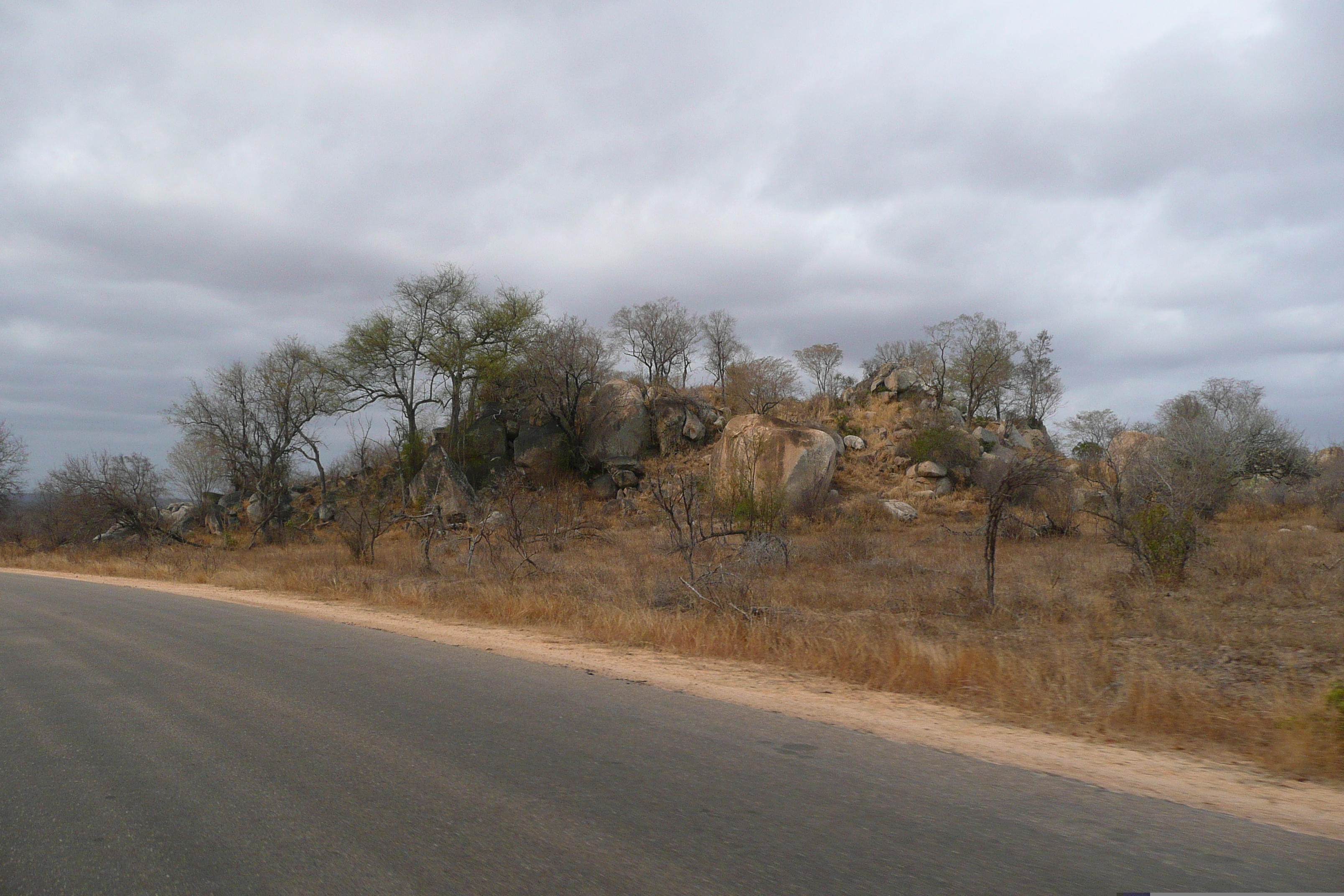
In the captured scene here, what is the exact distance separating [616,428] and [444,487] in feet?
29.7

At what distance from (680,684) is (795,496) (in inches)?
908

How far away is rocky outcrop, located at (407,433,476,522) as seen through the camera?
35.5 meters

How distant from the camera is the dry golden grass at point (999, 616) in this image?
6449mm

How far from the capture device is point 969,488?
33.2 m

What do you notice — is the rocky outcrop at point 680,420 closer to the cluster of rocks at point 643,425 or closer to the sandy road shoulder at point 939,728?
the cluster of rocks at point 643,425

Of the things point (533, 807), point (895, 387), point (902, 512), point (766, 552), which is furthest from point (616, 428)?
point (533, 807)

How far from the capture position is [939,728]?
244 inches

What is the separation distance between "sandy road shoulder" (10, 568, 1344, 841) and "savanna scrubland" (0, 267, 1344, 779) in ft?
1.31

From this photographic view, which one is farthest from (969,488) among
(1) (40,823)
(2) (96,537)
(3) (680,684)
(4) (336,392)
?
(2) (96,537)

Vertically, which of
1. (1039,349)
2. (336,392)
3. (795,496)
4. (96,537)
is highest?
(1039,349)

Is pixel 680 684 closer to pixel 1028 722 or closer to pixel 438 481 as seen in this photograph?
pixel 1028 722

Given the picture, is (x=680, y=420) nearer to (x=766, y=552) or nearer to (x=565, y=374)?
(x=565, y=374)

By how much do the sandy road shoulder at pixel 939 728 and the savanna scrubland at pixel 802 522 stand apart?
398 mm

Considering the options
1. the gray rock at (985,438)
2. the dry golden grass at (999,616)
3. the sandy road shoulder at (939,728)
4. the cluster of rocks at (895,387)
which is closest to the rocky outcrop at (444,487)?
the dry golden grass at (999,616)
